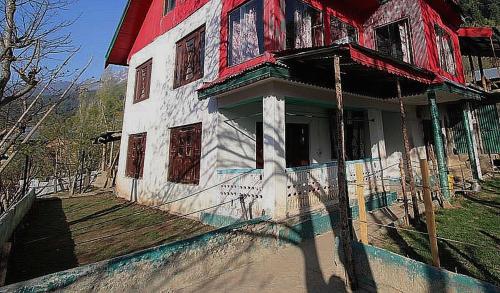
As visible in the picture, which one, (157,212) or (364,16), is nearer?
(157,212)

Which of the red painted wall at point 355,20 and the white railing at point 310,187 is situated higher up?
the red painted wall at point 355,20

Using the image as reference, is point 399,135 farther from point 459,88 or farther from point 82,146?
point 82,146

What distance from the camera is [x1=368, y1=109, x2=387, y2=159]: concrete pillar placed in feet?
30.7

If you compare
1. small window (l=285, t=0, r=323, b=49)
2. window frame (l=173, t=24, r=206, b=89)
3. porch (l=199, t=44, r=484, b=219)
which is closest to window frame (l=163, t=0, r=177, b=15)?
window frame (l=173, t=24, r=206, b=89)

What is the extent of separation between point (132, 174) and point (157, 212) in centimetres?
359

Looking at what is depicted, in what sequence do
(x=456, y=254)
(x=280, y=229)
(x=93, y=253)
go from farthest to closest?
(x=93, y=253), (x=280, y=229), (x=456, y=254)

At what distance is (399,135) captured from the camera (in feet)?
39.7

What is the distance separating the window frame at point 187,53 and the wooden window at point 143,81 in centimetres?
261

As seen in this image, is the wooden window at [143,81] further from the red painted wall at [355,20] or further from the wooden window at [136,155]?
the wooden window at [136,155]

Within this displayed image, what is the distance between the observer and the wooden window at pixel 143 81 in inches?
500

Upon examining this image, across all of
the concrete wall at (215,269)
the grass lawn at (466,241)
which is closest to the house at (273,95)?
the concrete wall at (215,269)

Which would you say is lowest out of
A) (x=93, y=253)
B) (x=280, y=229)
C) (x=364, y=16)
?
(x=93, y=253)

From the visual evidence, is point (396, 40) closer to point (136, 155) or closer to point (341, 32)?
point (341, 32)

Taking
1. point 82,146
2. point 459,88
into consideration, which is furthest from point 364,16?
point 82,146
